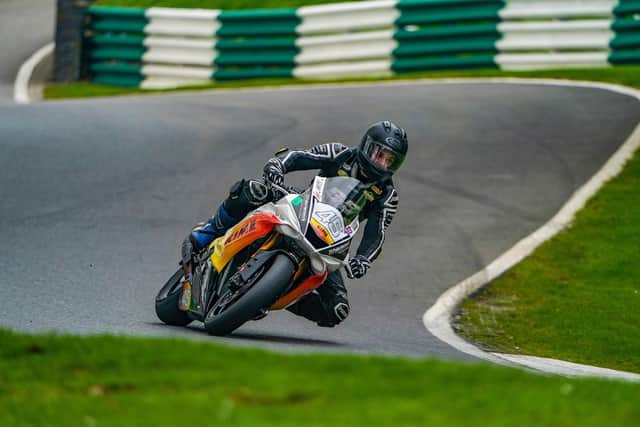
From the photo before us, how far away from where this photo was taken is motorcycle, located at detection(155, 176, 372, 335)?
7.81 meters

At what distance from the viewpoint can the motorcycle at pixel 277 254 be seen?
781 centimetres

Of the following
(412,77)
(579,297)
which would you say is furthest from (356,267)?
(412,77)

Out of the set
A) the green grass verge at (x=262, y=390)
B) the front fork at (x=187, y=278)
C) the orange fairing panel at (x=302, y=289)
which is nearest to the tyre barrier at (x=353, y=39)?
the front fork at (x=187, y=278)

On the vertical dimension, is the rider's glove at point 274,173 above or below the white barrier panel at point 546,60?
above

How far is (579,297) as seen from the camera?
1184 centimetres

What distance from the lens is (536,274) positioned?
41.3 feet

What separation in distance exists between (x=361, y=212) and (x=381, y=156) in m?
0.52

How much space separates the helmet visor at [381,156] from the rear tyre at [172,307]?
1706 millimetres

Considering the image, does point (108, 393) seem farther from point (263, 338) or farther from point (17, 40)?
point (17, 40)

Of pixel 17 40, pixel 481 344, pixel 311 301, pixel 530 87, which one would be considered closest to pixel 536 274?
pixel 481 344

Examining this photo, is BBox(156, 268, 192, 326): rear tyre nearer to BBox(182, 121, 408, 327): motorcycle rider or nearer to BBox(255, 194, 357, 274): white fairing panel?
BBox(182, 121, 408, 327): motorcycle rider

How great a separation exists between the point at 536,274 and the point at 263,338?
495cm

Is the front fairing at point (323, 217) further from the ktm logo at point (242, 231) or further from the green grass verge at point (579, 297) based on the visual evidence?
the green grass verge at point (579, 297)

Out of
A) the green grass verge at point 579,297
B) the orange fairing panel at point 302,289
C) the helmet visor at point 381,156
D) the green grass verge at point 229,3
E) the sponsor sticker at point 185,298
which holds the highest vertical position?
the helmet visor at point 381,156
